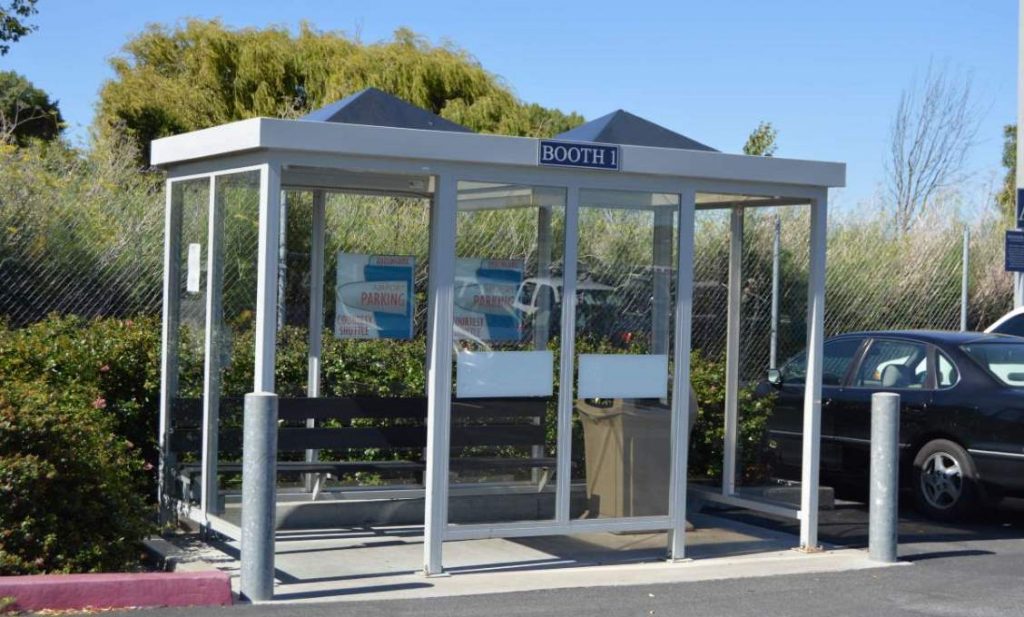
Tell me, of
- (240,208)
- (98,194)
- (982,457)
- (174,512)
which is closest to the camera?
(240,208)

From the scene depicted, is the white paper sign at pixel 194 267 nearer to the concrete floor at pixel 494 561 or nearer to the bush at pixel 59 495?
the bush at pixel 59 495

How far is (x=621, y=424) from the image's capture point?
30.6 ft

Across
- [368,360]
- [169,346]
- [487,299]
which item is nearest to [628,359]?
[487,299]

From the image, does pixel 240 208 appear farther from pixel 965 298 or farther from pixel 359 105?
pixel 965 298

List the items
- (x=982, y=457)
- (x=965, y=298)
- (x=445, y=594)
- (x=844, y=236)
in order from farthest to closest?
(x=844, y=236), (x=965, y=298), (x=982, y=457), (x=445, y=594)

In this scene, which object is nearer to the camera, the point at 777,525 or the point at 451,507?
the point at 451,507

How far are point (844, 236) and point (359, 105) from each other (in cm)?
1099

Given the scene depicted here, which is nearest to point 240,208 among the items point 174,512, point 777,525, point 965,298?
point 174,512

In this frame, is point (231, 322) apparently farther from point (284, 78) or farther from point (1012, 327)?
point (284, 78)

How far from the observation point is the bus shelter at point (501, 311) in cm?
841

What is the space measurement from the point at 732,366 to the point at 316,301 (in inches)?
130

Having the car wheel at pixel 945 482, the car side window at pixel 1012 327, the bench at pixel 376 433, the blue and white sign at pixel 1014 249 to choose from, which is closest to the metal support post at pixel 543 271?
the bench at pixel 376 433

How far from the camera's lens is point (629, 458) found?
935 centimetres

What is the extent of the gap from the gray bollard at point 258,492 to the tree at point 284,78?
83.0 ft
